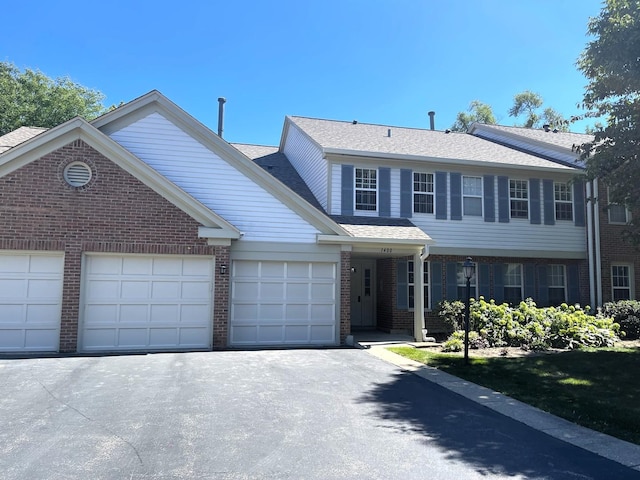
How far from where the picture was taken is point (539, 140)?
18.5 metres

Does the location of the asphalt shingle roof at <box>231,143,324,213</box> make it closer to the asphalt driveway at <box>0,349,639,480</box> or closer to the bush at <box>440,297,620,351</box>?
the bush at <box>440,297,620,351</box>

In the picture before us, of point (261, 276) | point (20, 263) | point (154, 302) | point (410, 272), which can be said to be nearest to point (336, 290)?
point (261, 276)

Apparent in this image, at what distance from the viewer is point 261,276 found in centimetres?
1229

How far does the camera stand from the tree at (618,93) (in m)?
10.0

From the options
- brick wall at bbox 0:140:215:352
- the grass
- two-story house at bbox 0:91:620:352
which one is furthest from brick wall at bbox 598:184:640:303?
brick wall at bbox 0:140:215:352

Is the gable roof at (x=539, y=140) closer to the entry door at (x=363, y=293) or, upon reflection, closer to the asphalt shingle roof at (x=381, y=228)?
the asphalt shingle roof at (x=381, y=228)

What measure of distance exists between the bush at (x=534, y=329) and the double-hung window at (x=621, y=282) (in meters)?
3.41

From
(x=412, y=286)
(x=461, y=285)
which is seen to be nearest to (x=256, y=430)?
(x=412, y=286)

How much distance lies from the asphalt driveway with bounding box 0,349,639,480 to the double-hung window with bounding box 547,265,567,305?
9.73 metres

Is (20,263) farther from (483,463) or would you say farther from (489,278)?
(489,278)

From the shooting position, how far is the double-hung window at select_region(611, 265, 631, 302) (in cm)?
1670

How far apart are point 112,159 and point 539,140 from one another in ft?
50.0

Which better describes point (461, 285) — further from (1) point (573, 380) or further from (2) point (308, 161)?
(1) point (573, 380)

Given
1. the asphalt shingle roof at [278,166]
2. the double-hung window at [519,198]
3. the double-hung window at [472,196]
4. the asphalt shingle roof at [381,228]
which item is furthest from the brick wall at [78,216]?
the double-hung window at [519,198]
